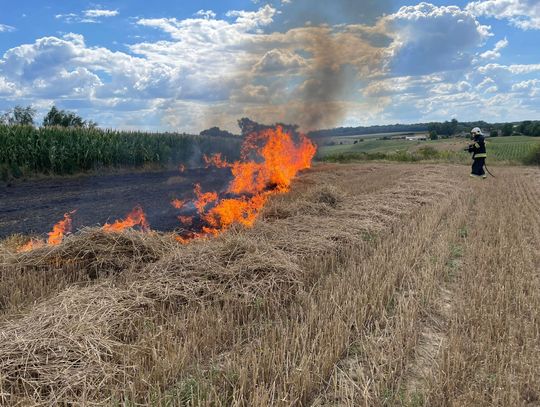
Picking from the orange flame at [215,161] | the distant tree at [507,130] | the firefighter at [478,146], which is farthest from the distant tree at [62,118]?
the distant tree at [507,130]

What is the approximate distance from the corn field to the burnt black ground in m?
1.44

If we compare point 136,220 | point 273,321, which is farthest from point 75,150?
point 273,321

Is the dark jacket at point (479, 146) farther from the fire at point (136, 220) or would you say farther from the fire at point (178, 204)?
the fire at point (136, 220)

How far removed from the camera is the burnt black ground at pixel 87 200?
10.8 meters

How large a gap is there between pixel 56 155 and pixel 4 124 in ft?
10.3

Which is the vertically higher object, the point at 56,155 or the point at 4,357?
the point at 56,155

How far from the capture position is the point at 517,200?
44.6 ft

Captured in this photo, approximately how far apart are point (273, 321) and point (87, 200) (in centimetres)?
1163

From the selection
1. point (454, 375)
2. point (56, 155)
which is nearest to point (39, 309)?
point (454, 375)

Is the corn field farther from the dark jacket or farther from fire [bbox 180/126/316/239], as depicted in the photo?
the dark jacket

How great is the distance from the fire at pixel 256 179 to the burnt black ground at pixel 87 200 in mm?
970

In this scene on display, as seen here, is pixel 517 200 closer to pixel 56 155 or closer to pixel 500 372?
pixel 500 372

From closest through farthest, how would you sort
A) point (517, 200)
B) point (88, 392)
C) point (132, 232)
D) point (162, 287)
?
point (88, 392) < point (162, 287) < point (132, 232) < point (517, 200)

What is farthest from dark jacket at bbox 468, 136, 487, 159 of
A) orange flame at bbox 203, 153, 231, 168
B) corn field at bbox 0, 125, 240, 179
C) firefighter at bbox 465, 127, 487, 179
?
corn field at bbox 0, 125, 240, 179
